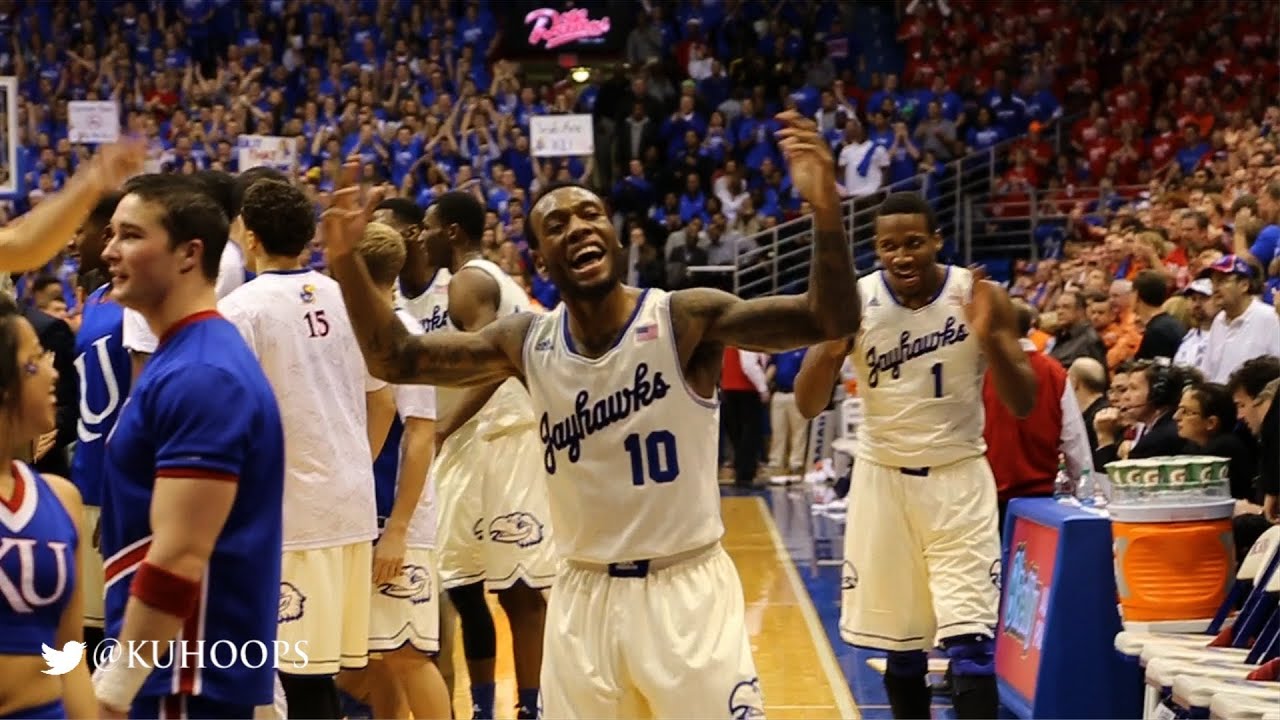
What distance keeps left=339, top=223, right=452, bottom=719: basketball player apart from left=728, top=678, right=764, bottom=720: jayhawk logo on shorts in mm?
1999

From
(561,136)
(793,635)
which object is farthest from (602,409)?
(561,136)

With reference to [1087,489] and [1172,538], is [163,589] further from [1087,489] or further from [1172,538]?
[1087,489]

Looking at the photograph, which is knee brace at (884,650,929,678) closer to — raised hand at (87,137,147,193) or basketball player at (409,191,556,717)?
basketball player at (409,191,556,717)

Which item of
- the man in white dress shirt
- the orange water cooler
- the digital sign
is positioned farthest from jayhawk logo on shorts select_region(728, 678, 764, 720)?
the digital sign

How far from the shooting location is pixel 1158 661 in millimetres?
6844

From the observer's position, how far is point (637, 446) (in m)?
4.77

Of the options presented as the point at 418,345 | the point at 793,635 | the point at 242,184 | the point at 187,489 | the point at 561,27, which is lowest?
the point at 793,635

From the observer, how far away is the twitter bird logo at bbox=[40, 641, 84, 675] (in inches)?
153

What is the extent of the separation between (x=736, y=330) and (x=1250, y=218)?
26.4ft

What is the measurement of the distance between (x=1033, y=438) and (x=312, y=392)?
14.9ft

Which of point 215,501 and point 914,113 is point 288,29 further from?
point 215,501

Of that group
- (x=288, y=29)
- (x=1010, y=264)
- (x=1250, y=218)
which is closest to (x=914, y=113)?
(x=1010, y=264)

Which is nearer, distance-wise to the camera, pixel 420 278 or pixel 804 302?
pixel 804 302

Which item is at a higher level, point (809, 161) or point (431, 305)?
point (809, 161)
